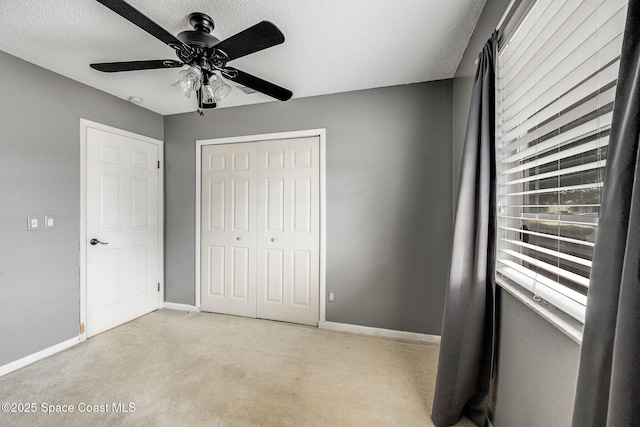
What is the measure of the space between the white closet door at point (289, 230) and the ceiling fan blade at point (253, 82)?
0.98m

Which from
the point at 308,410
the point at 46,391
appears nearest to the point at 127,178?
the point at 46,391

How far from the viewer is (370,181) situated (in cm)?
272

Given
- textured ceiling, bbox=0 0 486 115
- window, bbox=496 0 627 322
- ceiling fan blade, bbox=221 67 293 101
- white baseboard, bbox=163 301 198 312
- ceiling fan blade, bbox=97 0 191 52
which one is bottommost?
white baseboard, bbox=163 301 198 312

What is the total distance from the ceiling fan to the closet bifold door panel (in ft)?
3.73

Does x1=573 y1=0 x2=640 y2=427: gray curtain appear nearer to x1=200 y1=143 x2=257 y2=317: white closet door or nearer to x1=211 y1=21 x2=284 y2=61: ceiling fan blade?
x1=211 y1=21 x2=284 y2=61: ceiling fan blade

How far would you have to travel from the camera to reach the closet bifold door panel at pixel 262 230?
A: 2.91m

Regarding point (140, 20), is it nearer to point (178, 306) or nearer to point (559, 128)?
point (559, 128)

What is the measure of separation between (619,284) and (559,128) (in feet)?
2.36

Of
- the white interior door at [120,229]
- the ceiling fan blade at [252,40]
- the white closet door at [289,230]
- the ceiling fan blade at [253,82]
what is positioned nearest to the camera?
the ceiling fan blade at [252,40]

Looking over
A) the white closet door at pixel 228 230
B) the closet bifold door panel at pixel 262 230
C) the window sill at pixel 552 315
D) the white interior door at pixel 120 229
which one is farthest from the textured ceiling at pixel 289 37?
the window sill at pixel 552 315

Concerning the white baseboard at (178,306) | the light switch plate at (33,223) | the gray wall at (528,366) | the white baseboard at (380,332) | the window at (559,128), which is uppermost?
the window at (559,128)

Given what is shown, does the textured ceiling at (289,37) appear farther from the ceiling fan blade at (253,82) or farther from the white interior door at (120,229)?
the white interior door at (120,229)

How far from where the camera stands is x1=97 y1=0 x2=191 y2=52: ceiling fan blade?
1174 mm

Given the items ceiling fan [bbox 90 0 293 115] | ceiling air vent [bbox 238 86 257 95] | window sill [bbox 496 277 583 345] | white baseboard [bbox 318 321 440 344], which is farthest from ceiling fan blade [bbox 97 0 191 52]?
white baseboard [bbox 318 321 440 344]
